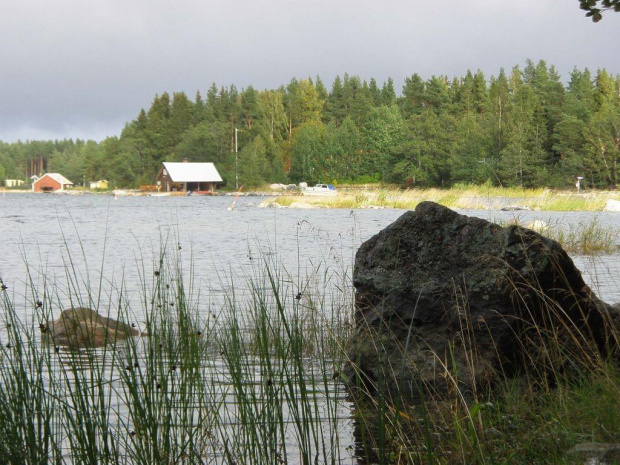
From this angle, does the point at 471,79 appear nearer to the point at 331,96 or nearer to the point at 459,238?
the point at 331,96

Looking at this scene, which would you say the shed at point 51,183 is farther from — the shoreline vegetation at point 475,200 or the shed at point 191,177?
the shoreline vegetation at point 475,200

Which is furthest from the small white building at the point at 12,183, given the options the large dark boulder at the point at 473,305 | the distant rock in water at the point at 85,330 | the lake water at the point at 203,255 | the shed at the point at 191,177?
the large dark boulder at the point at 473,305

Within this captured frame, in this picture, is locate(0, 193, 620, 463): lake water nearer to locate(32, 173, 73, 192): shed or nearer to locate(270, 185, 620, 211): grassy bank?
locate(270, 185, 620, 211): grassy bank

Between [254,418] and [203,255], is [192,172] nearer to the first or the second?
[203,255]

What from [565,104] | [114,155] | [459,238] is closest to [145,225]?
[459,238]

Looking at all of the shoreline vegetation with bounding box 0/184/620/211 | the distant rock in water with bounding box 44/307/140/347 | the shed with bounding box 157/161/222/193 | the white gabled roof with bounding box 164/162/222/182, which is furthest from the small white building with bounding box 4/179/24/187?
the distant rock in water with bounding box 44/307/140/347

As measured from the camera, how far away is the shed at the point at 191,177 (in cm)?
7825

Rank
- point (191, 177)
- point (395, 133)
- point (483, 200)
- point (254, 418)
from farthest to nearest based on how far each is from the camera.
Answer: point (191, 177) → point (395, 133) → point (483, 200) → point (254, 418)

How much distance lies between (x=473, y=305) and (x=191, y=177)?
7516 centimetres

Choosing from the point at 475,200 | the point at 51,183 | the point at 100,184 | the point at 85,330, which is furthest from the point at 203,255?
the point at 51,183

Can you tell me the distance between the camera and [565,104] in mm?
56406

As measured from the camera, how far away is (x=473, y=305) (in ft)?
15.2

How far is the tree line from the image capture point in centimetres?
5156

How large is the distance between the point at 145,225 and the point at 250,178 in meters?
46.5
